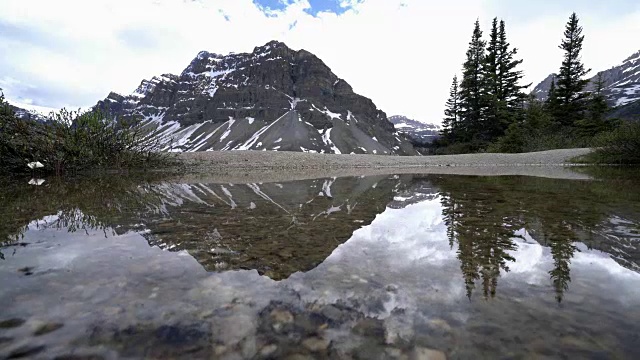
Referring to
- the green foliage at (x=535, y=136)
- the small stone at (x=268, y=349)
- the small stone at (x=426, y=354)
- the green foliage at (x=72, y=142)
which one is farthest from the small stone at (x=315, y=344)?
the green foliage at (x=535, y=136)

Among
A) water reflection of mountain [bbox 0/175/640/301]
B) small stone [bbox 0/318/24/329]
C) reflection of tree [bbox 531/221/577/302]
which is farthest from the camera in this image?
water reflection of mountain [bbox 0/175/640/301]

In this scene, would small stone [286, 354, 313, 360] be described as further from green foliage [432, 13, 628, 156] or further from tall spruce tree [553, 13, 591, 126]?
tall spruce tree [553, 13, 591, 126]

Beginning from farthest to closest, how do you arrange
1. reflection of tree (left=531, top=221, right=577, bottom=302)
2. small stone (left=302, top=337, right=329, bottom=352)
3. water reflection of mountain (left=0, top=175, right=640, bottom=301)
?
water reflection of mountain (left=0, top=175, right=640, bottom=301)
reflection of tree (left=531, top=221, right=577, bottom=302)
small stone (left=302, top=337, right=329, bottom=352)

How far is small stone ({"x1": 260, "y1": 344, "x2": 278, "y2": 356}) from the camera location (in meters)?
1.48

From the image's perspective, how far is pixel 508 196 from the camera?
20.5 ft

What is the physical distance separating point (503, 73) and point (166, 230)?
134ft

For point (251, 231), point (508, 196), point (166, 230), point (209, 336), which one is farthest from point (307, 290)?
point (508, 196)

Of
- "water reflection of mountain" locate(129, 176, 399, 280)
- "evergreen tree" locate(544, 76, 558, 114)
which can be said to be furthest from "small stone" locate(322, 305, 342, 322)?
"evergreen tree" locate(544, 76, 558, 114)

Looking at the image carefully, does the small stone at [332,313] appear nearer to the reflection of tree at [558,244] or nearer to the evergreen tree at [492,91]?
the reflection of tree at [558,244]

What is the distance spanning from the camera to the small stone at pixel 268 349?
1.48 meters

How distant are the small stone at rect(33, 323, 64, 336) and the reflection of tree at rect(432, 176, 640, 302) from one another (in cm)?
232

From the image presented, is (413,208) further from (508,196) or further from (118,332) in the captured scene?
(118,332)

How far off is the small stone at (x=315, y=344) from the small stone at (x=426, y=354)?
15.6 inches

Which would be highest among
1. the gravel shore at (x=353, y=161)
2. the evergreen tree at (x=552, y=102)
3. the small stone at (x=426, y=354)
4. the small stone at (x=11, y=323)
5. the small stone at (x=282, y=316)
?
the evergreen tree at (x=552, y=102)
